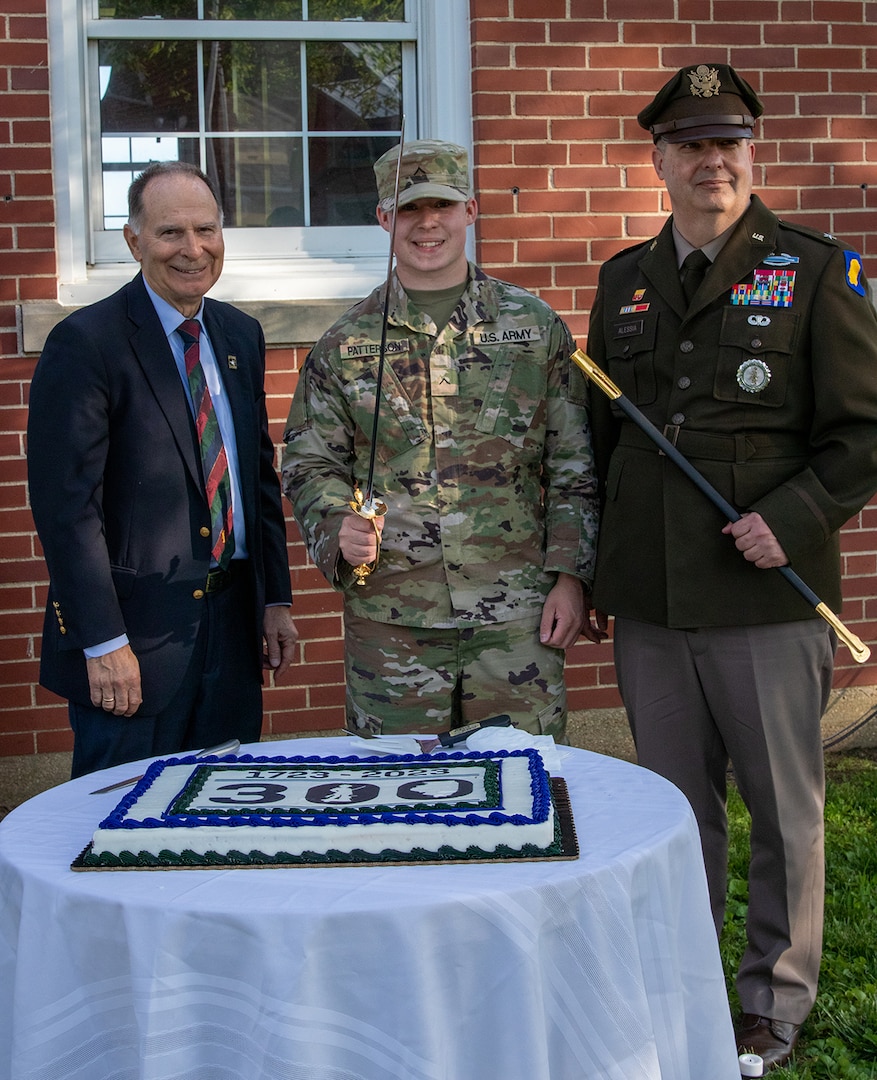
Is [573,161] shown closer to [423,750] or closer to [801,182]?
[801,182]

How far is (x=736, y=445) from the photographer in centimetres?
268

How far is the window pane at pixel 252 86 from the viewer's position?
14.2ft

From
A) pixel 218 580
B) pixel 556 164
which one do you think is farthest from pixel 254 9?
pixel 218 580

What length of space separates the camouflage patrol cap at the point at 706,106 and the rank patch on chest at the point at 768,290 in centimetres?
31

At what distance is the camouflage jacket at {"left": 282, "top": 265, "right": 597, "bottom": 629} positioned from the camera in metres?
2.81

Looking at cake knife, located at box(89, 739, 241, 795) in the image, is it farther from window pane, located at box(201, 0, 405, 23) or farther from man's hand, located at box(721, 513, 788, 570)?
window pane, located at box(201, 0, 405, 23)

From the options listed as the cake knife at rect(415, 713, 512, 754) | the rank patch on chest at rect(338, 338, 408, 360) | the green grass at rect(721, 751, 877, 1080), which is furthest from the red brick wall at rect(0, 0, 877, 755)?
the cake knife at rect(415, 713, 512, 754)

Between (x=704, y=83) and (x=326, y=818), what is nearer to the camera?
(x=326, y=818)

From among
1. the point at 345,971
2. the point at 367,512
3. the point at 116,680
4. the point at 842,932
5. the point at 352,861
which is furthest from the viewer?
the point at 842,932

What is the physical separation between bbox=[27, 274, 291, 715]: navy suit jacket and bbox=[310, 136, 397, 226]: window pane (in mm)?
1760

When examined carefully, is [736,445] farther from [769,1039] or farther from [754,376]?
[769,1039]

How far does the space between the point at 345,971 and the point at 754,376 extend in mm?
1645

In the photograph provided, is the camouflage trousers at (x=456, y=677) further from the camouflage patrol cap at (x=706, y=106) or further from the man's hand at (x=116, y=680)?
the camouflage patrol cap at (x=706, y=106)

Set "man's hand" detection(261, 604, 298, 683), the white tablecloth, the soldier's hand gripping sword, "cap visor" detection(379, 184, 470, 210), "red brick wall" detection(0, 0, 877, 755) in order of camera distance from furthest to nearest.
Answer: "red brick wall" detection(0, 0, 877, 755), "man's hand" detection(261, 604, 298, 683), "cap visor" detection(379, 184, 470, 210), the soldier's hand gripping sword, the white tablecloth
